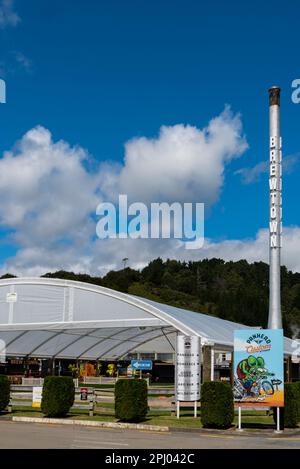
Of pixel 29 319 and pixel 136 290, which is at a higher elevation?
pixel 136 290

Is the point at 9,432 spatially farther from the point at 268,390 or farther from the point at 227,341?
the point at 227,341

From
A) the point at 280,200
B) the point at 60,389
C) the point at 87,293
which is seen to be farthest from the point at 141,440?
the point at 280,200

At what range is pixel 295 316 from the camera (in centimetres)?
11912

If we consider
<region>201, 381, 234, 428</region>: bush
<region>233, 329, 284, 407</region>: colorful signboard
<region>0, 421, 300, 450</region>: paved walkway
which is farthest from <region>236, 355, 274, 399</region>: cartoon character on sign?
<region>0, 421, 300, 450</region>: paved walkway

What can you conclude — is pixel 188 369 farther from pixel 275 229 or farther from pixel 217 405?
pixel 275 229

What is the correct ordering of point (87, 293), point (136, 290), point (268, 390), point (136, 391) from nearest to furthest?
point (268, 390), point (136, 391), point (87, 293), point (136, 290)

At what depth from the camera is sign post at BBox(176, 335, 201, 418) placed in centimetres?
2120

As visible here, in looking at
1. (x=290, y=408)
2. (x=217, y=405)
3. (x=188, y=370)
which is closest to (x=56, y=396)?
(x=188, y=370)

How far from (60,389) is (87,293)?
7.05m

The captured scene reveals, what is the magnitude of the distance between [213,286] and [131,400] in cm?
15214

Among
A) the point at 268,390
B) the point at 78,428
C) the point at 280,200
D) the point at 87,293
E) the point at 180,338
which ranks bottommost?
the point at 78,428

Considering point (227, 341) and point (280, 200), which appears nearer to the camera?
point (227, 341)

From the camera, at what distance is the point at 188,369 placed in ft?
70.8
